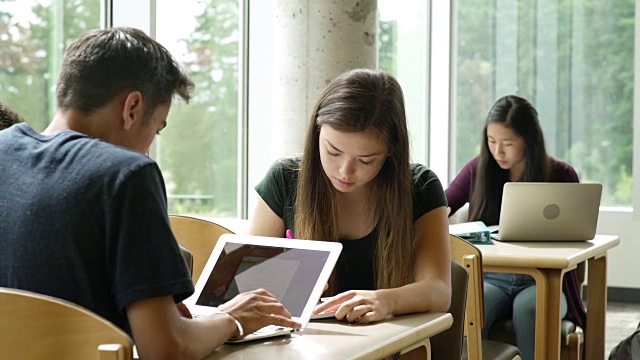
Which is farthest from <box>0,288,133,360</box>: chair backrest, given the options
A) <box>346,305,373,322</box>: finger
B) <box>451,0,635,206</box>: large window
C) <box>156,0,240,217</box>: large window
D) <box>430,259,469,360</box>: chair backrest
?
<box>451,0,635,206</box>: large window

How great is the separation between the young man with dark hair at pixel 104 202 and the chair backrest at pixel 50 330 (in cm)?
13

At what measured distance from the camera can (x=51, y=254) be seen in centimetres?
152

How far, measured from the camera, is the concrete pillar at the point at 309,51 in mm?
4570

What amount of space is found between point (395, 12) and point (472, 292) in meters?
4.54

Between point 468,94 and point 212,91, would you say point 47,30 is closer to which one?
point 212,91

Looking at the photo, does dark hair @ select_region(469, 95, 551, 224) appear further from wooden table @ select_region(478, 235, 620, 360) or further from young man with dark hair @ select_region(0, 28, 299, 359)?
young man with dark hair @ select_region(0, 28, 299, 359)

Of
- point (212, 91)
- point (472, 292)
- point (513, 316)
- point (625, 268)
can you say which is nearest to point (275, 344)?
point (472, 292)

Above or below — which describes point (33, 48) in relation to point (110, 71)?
above

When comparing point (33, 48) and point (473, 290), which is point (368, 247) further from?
point (33, 48)

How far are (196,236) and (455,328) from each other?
33.0 inches

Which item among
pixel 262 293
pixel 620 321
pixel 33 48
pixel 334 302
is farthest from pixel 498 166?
pixel 262 293

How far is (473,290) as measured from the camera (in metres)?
2.89

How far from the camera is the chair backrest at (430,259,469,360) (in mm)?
2512

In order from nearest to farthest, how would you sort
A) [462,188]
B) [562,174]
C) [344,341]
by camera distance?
1. [344,341]
2. [562,174]
3. [462,188]
